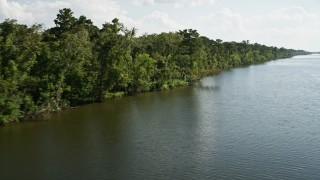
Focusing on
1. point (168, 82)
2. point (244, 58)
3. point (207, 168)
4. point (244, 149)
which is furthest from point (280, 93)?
point (244, 58)

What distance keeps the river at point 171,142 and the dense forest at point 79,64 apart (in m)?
3.56

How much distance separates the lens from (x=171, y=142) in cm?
3422

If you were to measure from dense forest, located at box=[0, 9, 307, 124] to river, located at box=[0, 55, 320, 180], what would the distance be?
3559 millimetres

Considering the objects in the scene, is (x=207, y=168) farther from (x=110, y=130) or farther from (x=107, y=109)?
(x=107, y=109)

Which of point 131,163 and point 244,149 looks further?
point 244,149

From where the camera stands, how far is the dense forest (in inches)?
1770

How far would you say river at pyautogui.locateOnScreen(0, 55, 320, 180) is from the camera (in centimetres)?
2695

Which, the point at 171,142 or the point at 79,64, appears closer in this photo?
the point at 171,142

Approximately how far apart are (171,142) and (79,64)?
2651cm

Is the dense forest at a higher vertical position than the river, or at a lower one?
higher

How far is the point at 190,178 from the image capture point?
994 inches

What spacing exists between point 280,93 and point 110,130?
37759mm

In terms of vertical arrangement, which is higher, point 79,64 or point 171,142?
point 79,64

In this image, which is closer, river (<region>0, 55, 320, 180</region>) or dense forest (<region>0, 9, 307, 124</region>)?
river (<region>0, 55, 320, 180</region>)
